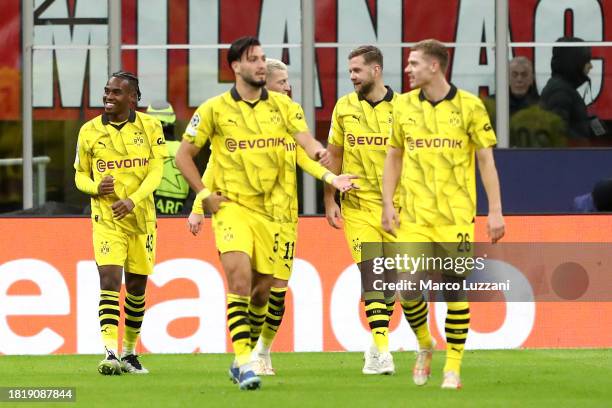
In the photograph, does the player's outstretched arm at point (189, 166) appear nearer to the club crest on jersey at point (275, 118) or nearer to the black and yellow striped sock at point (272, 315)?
the club crest on jersey at point (275, 118)

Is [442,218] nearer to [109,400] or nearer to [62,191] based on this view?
[109,400]

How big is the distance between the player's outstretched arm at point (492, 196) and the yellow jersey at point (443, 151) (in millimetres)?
75

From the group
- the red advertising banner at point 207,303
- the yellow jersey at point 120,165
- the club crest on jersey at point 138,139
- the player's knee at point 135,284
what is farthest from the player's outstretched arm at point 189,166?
the red advertising banner at point 207,303

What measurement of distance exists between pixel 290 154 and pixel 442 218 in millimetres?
1290

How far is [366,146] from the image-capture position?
11695 mm

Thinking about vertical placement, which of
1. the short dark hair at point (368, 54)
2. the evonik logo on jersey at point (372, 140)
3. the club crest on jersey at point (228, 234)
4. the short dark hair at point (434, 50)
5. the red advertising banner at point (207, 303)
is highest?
the short dark hair at point (368, 54)

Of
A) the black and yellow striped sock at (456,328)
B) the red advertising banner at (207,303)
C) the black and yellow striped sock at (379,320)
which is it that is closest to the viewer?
the black and yellow striped sock at (456,328)

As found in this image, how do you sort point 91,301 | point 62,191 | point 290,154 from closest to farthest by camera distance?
1. point 290,154
2. point 91,301
3. point 62,191

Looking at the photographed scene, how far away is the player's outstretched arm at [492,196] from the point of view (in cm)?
972

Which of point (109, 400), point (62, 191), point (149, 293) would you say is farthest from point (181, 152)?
point (62, 191)

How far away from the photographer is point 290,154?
35.3 feet

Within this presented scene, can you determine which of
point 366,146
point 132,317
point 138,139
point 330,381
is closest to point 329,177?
point 366,146

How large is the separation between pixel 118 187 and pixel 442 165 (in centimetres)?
283

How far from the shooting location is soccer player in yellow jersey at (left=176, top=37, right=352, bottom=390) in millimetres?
10227
